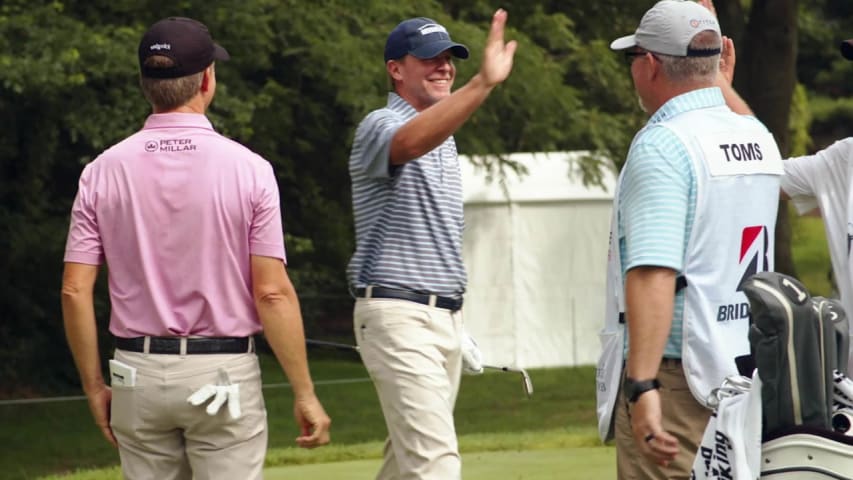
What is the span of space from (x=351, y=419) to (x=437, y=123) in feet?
39.5

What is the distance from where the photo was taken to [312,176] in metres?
18.3

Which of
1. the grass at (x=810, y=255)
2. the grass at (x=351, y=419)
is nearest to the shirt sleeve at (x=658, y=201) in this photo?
the grass at (x=351, y=419)

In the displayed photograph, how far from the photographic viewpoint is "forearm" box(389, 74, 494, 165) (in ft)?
16.8

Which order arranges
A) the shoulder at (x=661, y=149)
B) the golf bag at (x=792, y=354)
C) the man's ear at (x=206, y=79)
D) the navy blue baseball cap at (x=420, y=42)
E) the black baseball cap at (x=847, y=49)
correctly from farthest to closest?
the navy blue baseball cap at (x=420, y=42)
the black baseball cap at (x=847, y=49)
the man's ear at (x=206, y=79)
the shoulder at (x=661, y=149)
the golf bag at (x=792, y=354)

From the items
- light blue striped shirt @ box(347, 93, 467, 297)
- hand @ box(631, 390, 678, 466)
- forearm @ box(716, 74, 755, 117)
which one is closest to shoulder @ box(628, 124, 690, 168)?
hand @ box(631, 390, 678, 466)

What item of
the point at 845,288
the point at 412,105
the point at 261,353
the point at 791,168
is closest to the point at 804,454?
the point at 845,288

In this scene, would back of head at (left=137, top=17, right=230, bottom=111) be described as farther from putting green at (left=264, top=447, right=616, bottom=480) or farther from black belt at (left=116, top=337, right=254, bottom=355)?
putting green at (left=264, top=447, right=616, bottom=480)

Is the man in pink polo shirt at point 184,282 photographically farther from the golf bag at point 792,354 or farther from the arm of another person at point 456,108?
the golf bag at point 792,354

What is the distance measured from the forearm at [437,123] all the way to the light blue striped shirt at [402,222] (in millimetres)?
187

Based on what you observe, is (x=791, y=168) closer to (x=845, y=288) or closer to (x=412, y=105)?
Answer: (x=845, y=288)

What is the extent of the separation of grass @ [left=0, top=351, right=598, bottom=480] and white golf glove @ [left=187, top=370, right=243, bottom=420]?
239 inches

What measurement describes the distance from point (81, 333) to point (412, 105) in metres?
1.82

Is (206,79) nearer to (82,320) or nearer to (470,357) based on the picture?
(82,320)

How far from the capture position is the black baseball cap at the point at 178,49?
4.62m
